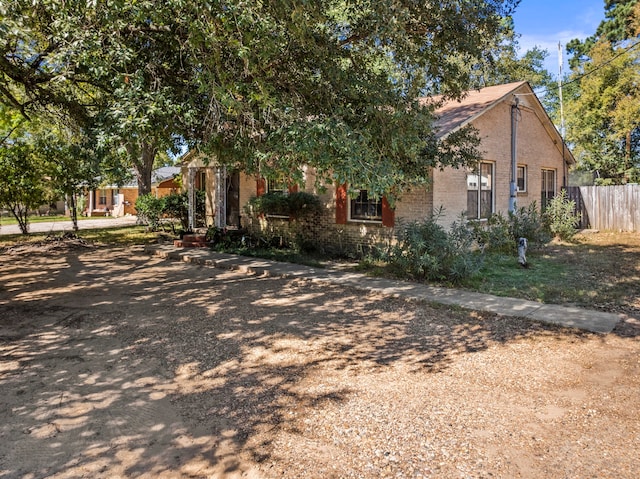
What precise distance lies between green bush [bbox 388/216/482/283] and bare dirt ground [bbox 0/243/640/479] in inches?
59.5

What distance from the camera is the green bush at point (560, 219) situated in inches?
573

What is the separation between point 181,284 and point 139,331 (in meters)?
3.10

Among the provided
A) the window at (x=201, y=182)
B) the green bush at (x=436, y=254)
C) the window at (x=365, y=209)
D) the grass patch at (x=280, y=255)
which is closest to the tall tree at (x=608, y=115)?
the window at (x=365, y=209)

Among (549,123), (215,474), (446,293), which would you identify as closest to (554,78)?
(549,123)

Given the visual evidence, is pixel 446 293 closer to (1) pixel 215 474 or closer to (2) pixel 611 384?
(2) pixel 611 384

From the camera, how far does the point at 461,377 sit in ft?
14.6

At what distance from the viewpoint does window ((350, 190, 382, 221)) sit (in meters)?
11.8

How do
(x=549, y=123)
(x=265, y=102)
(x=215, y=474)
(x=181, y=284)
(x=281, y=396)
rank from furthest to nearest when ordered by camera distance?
(x=549, y=123), (x=181, y=284), (x=265, y=102), (x=281, y=396), (x=215, y=474)

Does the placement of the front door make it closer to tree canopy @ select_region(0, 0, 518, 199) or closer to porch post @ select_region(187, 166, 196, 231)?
porch post @ select_region(187, 166, 196, 231)

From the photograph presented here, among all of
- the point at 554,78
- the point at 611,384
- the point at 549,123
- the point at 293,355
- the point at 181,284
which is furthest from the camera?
the point at 554,78

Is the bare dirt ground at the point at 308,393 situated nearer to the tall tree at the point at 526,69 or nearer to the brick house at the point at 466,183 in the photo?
the brick house at the point at 466,183

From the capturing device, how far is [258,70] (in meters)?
5.89

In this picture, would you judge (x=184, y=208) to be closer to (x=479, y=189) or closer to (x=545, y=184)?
(x=479, y=189)

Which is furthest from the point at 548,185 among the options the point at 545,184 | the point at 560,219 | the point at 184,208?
the point at 184,208
